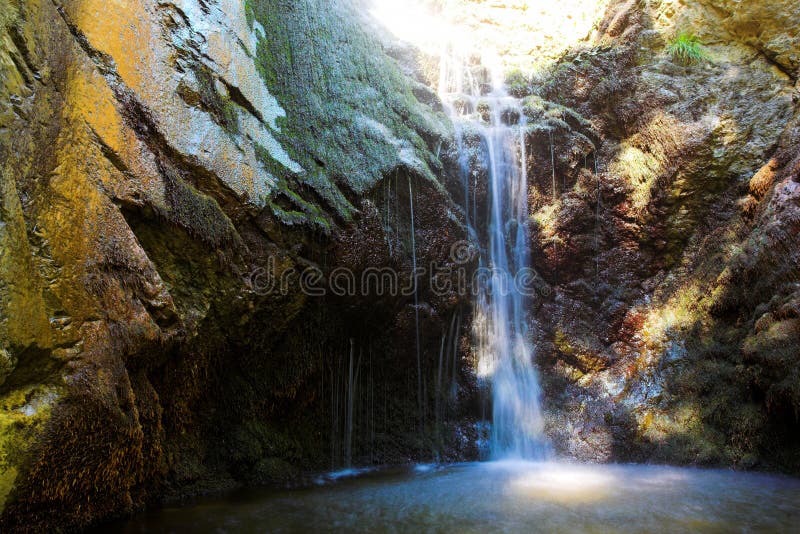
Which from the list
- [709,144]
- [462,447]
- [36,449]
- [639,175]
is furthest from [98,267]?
[709,144]

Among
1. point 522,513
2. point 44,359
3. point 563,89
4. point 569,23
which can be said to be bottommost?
point 522,513

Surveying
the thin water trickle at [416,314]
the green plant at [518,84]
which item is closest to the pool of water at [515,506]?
the thin water trickle at [416,314]

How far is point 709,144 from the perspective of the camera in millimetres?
7309

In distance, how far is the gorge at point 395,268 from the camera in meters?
3.09

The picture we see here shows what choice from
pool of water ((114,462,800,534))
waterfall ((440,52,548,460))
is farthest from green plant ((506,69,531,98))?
pool of water ((114,462,800,534))

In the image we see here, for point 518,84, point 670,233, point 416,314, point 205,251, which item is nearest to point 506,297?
point 416,314

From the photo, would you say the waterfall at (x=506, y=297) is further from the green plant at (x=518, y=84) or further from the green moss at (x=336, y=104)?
the green moss at (x=336, y=104)

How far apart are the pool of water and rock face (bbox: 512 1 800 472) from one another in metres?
0.96

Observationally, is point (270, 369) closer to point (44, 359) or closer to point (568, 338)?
point (44, 359)

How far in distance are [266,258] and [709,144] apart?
270 inches

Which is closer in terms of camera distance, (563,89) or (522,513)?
(522,513)

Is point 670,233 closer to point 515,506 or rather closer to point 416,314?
point 416,314

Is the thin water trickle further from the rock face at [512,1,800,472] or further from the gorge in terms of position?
the rock face at [512,1,800,472]

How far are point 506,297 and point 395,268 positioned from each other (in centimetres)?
238
